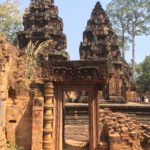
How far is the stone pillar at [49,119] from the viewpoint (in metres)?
7.72

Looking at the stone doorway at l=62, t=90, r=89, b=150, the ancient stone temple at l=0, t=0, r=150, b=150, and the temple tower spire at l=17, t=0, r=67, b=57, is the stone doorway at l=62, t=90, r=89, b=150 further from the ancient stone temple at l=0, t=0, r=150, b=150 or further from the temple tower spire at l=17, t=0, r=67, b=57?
the temple tower spire at l=17, t=0, r=67, b=57

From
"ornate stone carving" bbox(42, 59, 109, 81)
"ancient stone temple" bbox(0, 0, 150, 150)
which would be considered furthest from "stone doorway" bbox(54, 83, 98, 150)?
"ornate stone carving" bbox(42, 59, 109, 81)

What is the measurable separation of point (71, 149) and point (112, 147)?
1.72 m

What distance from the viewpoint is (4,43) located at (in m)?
6.97

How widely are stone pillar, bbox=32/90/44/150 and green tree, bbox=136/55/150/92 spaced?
30641mm

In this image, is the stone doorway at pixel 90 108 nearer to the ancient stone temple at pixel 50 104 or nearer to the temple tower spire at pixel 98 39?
the ancient stone temple at pixel 50 104

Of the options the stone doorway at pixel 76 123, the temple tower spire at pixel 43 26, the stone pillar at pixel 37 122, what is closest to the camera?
the stone pillar at pixel 37 122

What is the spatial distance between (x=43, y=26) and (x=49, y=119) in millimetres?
14077

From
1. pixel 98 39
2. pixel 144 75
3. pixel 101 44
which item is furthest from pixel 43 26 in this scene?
pixel 144 75

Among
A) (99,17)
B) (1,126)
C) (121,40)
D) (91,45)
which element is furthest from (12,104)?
(121,40)

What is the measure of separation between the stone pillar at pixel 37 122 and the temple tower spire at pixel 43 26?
37.6ft

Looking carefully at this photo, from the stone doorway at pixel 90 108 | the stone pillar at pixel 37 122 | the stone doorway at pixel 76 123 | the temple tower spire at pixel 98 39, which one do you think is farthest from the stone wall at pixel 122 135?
the temple tower spire at pixel 98 39

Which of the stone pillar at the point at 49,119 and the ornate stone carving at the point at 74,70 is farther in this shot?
the ornate stone carving at the point at 74,70

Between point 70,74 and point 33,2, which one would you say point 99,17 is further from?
point 70,74
